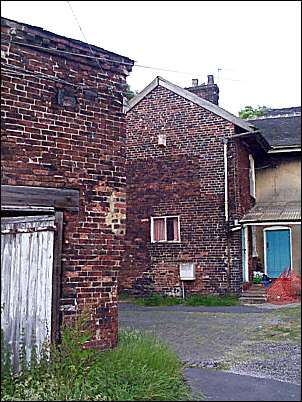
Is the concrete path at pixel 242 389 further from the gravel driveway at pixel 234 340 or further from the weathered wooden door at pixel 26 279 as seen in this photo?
the weathered wooden door at pixel 26 279

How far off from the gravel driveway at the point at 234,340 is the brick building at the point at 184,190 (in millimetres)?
348

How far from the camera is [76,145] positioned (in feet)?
23.2

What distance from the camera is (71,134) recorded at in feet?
23.1

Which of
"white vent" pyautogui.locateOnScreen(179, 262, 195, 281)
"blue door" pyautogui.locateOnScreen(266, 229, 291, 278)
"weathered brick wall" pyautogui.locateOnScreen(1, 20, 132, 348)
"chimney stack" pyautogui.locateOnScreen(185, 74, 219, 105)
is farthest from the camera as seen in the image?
"chimney stack" pyautogui.locateOnScreen(185, 74, 219, 105)

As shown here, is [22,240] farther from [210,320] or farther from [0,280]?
[210,320]

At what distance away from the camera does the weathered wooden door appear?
232 inches

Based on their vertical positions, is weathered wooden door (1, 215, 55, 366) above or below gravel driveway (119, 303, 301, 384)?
above

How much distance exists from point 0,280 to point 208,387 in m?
2.52

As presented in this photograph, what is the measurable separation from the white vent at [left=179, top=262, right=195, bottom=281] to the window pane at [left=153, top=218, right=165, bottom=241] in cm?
136

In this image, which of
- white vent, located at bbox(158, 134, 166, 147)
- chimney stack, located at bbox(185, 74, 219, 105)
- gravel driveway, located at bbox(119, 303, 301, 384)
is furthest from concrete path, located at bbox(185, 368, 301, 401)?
chimney stack, located at bbox(185, 74, 219, 105)

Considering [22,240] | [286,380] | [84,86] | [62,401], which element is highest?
[84,86]

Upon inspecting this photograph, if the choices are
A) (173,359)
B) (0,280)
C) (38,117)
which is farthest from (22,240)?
(173,359)

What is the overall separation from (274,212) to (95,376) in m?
2.84

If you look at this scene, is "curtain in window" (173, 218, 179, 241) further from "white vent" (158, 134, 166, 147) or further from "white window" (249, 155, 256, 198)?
"white window" (249, 155, 256, 198)
